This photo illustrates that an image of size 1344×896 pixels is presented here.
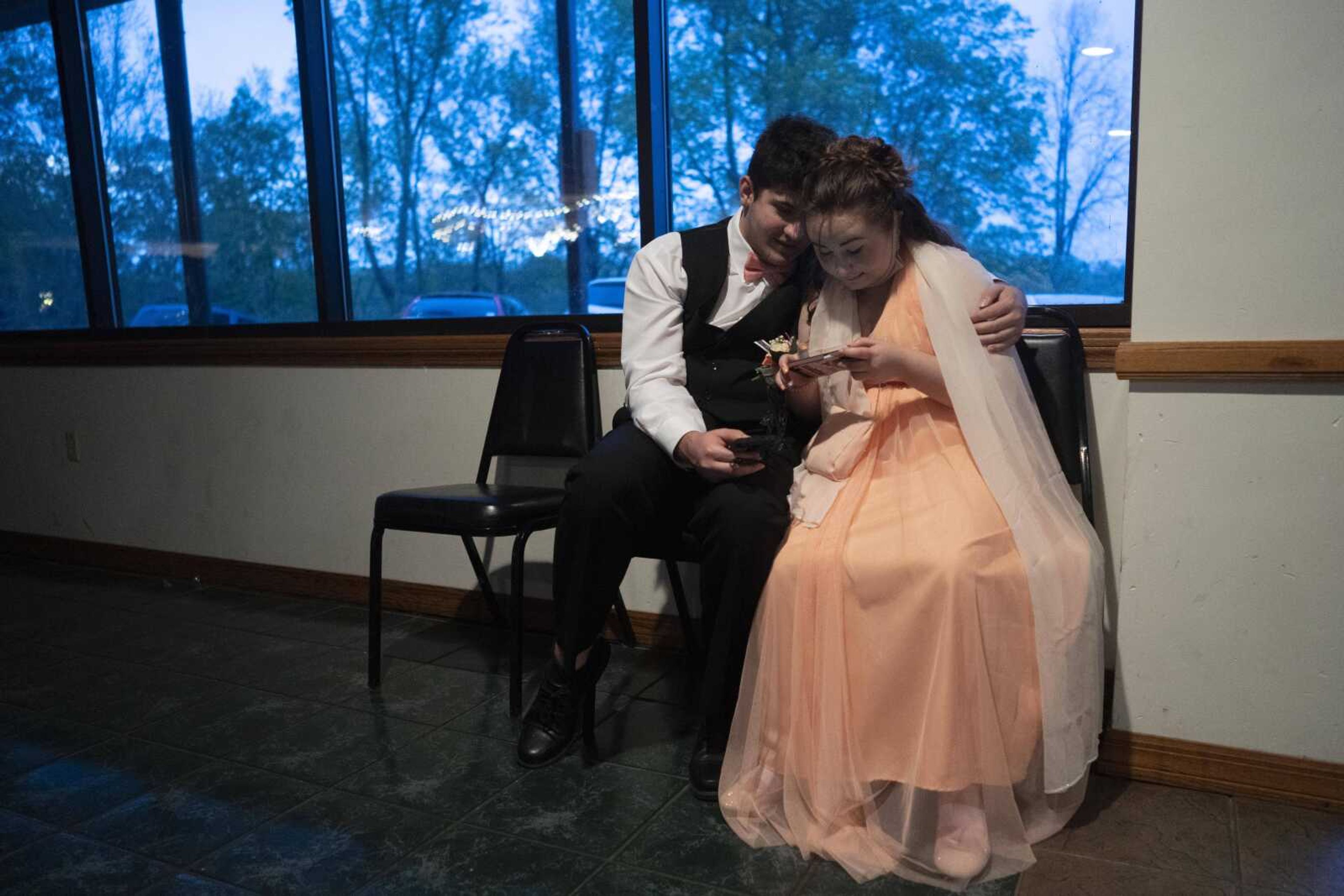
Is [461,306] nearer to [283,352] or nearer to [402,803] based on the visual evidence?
[283,352]

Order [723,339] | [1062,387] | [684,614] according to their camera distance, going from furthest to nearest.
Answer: [684,614] < [723,339] < [1062,387]

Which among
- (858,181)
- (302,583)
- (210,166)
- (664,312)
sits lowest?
(302,583)

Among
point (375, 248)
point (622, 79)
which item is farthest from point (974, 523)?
point (375, 248)

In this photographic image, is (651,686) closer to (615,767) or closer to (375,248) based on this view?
(615,767)

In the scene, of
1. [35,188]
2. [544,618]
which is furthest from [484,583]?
[35,188]

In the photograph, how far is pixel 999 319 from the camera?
1.77 meters

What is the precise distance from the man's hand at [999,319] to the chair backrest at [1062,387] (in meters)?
0.19

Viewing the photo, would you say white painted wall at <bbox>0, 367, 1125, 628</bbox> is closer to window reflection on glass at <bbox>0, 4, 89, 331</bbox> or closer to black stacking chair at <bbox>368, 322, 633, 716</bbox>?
black stacking chair at <bbox>368, 322, 633, 716</bbox>

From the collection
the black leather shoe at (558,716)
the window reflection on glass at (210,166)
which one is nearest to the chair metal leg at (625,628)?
the black leather shoe at (558,716)

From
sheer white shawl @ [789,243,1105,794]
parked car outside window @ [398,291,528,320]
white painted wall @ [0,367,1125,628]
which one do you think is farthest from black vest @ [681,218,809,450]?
parked car outside window @ [398,291,528,320]

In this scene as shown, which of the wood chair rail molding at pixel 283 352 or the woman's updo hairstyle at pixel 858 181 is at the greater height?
the woman's updo hairstyle at pixel 858 181

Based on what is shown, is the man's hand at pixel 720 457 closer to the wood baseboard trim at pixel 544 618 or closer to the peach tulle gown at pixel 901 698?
the peach tulle gown at pixel 901 698

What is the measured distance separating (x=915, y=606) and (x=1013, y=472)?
12.6 inches

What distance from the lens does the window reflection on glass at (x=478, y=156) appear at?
9.20ft
